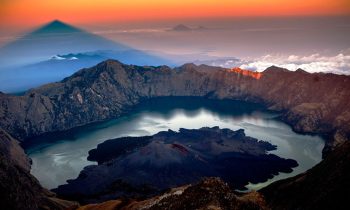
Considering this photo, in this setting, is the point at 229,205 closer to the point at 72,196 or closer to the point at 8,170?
the point at 8,170

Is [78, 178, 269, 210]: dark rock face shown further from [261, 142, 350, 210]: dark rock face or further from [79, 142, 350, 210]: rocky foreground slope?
[261, 142, 350, 210]: dark rock face

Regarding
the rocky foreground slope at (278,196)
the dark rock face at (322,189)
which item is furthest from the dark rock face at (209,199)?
the dark rock face at (322,189)

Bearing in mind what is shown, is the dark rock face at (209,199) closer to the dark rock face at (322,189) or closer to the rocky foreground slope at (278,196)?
the rocky foreground slope at (278,196)

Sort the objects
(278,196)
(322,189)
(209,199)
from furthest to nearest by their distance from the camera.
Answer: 1. (278,196)
2. (322,189)
3. (209,199)

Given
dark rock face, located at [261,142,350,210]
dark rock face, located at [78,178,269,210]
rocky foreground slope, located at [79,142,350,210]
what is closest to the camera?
dark rock face, located at [78,178,269,210]

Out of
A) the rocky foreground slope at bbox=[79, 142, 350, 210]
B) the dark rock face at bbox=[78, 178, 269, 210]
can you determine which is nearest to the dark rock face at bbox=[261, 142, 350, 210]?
the rocky foreground slope at bbox=[79, 142, 350, 210]

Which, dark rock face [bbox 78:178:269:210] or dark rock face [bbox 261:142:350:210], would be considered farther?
dark rock face [bbox 261:142:350:210]

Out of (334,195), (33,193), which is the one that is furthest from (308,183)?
(33,193)

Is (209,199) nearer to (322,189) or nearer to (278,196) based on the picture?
(322,189)

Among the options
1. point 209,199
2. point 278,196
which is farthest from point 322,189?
point 209,199
